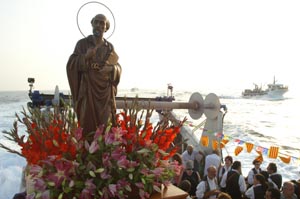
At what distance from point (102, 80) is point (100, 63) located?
0.20 meters

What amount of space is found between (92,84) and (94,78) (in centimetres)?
7

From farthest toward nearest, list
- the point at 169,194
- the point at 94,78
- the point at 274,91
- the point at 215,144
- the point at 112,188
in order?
the point at 274,91 < the point at 215,144 < the point at 94,78 < the point at 169,194 < the point at 112,188


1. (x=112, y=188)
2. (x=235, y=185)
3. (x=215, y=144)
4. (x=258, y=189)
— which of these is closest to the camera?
(x=112, y=188)

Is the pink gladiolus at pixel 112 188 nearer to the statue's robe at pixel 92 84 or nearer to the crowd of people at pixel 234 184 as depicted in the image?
the statue's robe at pixel 92 84

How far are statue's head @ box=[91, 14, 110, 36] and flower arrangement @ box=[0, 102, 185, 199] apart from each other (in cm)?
114

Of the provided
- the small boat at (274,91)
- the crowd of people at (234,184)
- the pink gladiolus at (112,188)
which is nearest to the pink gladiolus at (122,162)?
the pink gladiolus at (112,188)

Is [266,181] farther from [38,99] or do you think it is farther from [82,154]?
[38,99]

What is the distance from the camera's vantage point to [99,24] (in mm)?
3402

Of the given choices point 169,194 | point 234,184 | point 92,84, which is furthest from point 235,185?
point 92,84

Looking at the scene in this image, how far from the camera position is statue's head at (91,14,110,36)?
11.1 ft

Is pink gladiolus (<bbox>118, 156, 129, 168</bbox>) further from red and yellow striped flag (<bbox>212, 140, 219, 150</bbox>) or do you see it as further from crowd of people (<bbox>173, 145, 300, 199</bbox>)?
red and yellow striped flag (<bbox>212, 140, 219, 150</bbox>)

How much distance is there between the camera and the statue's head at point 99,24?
133 inches

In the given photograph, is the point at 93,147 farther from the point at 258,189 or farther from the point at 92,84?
the point at 258,189

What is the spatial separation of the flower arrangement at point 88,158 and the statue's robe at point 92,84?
1.54 ft
